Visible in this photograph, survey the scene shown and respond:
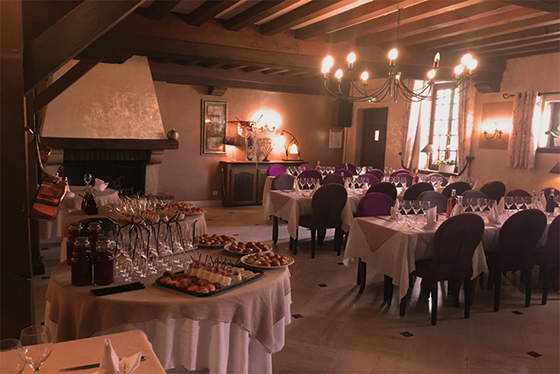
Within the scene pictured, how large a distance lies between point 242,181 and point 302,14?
489 centimetres

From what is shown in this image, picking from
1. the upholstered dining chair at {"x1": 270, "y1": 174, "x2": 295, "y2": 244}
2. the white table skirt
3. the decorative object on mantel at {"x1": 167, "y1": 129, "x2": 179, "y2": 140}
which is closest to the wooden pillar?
the white table skirt

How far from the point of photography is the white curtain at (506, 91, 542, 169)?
7.34m

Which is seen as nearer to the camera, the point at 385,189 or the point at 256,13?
the point at 256,13

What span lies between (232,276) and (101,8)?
1407 millimetres

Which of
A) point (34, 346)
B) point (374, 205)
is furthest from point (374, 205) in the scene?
point (34, 346)

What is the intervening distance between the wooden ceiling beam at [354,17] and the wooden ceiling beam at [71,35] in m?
3.94

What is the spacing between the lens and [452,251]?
3699mm

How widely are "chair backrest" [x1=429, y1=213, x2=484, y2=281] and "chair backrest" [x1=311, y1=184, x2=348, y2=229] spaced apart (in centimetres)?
207

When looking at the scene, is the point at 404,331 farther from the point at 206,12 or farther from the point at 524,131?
the point at 524,131

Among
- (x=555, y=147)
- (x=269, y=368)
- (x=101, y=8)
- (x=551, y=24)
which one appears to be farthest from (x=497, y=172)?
(x=101, y=8)

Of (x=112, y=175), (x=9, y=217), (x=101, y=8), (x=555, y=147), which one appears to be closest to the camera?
(x=101, y=8)

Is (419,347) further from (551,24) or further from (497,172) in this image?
(497,172)

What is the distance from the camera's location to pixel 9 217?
1.87 metres

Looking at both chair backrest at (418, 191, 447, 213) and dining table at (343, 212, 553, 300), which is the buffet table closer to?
dining table at (343, 212, 553, 300)
